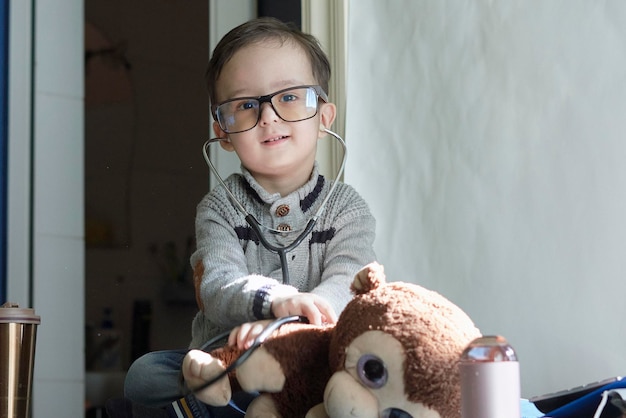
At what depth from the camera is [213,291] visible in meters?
1.34

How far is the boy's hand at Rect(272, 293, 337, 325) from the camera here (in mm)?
1095

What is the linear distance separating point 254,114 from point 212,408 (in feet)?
1.60

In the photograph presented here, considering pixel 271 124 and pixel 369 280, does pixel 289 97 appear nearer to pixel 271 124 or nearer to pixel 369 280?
Result: pixel 271 124

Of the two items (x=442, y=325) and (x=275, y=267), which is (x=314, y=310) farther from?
(x=275, y=267)

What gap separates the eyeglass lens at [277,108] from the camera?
4.82ft

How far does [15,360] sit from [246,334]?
0.78 metres

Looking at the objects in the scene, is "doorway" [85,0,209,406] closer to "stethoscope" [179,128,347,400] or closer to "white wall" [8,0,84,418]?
"white wall" [8,0,84,418]

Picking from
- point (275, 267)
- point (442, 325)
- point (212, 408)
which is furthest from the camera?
point (275, 267)

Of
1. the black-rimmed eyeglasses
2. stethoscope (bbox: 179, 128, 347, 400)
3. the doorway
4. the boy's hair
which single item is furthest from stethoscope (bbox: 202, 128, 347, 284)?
the doorway

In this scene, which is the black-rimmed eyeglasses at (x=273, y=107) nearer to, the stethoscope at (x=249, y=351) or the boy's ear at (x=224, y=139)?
the boy's ear at (x=224, y=139)

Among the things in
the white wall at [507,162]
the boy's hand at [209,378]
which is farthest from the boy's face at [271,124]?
the boy's hand at [209,378]

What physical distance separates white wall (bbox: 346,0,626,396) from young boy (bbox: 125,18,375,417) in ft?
0.75

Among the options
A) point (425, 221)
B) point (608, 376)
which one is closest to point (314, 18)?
point (425, 221)

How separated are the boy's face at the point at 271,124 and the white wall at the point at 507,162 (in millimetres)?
298
